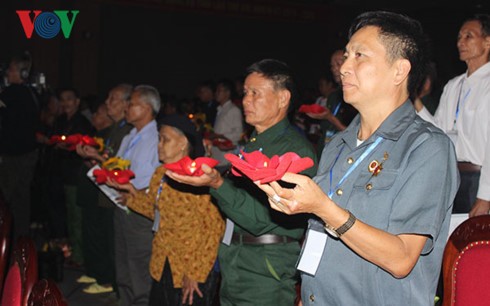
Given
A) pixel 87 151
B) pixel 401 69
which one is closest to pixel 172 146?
pixel 87 151

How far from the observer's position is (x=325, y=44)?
44.2 ft

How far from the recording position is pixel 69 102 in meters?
5.03

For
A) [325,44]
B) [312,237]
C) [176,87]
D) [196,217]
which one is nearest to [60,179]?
[196,217]

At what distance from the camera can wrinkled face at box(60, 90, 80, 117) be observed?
5.01 metres

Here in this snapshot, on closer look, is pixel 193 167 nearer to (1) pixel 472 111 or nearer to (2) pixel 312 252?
(2) pixel 312 252

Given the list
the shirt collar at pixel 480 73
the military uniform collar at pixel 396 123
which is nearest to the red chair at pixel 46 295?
the military uniform collar at pixel 396 123

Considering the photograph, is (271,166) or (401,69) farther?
(401,69)

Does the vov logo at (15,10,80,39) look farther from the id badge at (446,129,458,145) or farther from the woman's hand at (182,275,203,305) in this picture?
the id badge at (446,129,458,145)

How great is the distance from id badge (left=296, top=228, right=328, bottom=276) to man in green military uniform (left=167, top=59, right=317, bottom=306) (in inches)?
24.0

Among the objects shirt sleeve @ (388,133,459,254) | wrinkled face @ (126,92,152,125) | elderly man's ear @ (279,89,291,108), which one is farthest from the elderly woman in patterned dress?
shirt sleeve @ (388,133,459,254)

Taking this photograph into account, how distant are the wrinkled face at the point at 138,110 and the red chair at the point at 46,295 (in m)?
→ 2.37

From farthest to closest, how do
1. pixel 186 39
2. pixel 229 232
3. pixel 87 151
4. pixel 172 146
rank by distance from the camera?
pixel 186 39, pixel 87 151, pixel 172 146, pixel 229 232

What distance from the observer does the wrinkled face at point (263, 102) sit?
2393mm

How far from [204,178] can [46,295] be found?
75cm
